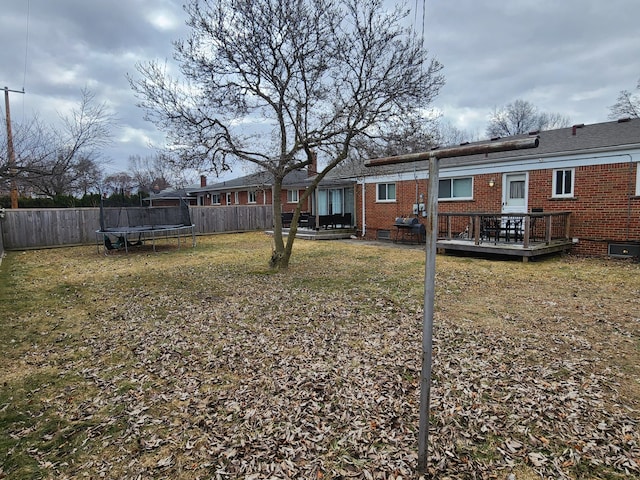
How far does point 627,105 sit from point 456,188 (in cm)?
2053

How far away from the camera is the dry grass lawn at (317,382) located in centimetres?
252

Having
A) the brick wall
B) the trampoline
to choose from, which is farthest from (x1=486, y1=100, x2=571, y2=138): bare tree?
the trampoline

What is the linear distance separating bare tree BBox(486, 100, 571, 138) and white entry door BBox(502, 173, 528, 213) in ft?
86.5

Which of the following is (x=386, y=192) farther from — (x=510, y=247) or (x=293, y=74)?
(x=293, y=74)

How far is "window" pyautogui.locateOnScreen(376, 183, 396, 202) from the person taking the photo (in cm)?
1549

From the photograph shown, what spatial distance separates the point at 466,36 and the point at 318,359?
9282 mm

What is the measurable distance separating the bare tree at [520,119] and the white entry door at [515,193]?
26.4 meters

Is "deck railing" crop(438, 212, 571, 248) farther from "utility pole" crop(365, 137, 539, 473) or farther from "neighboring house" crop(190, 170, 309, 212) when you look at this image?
"neighboring house" crop(190, 170, 309, 212)

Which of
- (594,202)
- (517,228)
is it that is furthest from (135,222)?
(594,202)

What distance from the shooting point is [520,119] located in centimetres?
3522

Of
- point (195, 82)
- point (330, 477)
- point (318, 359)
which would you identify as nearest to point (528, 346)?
point (318, 359)

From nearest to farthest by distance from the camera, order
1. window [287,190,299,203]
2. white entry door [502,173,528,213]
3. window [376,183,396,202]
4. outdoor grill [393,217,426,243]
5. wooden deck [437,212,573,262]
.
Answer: wooden deck [437,212,573,262] → white entry door [502,173,528,213] → outdoor grill [393,217,426,243] → window [376,183,396,202] → window [287,190,299,203]

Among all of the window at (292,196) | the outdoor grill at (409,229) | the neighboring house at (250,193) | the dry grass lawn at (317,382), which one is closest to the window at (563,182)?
the dry grass lawn at (317,382)

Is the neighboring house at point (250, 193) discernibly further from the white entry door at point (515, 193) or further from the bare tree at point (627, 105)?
the bare tree at point (627, 105)
